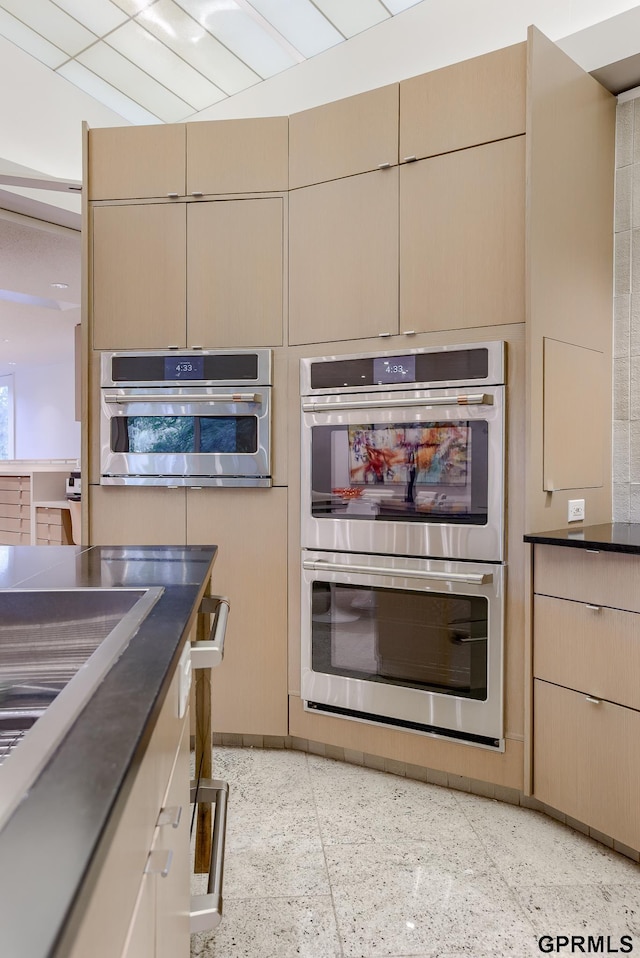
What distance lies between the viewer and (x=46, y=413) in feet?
33.9

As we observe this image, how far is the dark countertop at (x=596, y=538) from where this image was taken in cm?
188

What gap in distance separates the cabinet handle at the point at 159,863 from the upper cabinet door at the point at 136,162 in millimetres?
2491

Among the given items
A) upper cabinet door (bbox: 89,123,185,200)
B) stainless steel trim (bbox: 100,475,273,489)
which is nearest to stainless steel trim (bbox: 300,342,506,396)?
stainless steel trim (bbox: 100,475,273,489)

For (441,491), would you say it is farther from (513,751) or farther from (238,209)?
(238,209)

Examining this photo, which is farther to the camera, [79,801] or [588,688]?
[588,688]

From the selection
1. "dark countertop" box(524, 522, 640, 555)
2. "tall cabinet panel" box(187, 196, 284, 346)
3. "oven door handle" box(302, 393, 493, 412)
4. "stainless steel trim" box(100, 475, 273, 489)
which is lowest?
"dark countertop" box(524, 522, 640, 555)

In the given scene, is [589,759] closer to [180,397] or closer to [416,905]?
[416,905]

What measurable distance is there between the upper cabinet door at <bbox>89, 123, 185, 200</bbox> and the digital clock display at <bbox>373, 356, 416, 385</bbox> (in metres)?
1.10

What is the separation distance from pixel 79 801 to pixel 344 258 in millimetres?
2334

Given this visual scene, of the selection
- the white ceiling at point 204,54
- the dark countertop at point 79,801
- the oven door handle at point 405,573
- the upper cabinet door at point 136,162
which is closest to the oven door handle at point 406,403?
the oven door handle at point 405,573

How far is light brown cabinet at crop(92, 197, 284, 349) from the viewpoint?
264 centimetres

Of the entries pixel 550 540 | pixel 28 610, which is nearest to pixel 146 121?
pixel 550 540

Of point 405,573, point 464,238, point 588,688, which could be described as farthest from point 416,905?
point 464,238

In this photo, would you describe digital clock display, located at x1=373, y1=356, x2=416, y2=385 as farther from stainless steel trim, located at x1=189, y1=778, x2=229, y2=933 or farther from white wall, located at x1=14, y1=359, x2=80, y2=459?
white wall, located at x1=14, y1=359, x2=80, y2=459
